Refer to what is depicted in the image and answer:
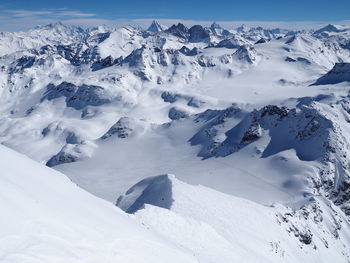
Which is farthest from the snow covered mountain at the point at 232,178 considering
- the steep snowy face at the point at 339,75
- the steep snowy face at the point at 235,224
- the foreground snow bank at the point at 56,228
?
the steep snowy face at the point at 339,75

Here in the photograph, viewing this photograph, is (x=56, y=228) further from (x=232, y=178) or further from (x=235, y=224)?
(x=232, y=178)

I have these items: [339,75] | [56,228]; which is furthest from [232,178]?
[339,75]

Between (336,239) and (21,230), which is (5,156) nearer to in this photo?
(21,230)

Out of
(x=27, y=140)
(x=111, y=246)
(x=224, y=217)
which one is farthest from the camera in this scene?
(x=27, y=140)

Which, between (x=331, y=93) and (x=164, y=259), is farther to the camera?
(x=331, y=93)

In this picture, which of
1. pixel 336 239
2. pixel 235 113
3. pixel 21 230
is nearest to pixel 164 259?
pixel 21 230

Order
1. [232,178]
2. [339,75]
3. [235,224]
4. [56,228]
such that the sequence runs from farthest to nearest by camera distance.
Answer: [339,75], [232,178], [235,224], [56,228]

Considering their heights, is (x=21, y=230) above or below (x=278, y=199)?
above
